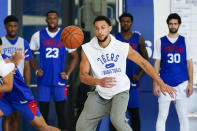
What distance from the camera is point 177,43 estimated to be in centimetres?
672

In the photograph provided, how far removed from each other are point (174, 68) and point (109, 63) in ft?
4.79

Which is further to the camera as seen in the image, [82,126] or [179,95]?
[179,95]

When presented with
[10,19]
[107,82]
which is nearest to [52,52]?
[10,19]

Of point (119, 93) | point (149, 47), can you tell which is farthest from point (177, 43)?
point (119, 93)

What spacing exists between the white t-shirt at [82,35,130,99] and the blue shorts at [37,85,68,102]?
1.27m

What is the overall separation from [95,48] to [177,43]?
1616mm

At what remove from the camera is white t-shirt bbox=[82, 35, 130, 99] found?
5.48 m

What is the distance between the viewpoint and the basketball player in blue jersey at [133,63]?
6.78 meters

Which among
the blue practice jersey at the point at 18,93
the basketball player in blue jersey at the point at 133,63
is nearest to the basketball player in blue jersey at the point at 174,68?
the basketball player in blue jersey at the point at 133,63

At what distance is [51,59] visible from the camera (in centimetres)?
678

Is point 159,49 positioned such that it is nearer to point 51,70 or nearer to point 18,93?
point 51,70

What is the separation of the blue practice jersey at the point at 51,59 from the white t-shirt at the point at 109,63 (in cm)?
128

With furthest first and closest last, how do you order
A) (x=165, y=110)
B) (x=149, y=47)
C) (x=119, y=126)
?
(x=149, y=47) → (x=165, y=110) → (x=119, y=126)

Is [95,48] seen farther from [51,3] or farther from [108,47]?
[51,3]
